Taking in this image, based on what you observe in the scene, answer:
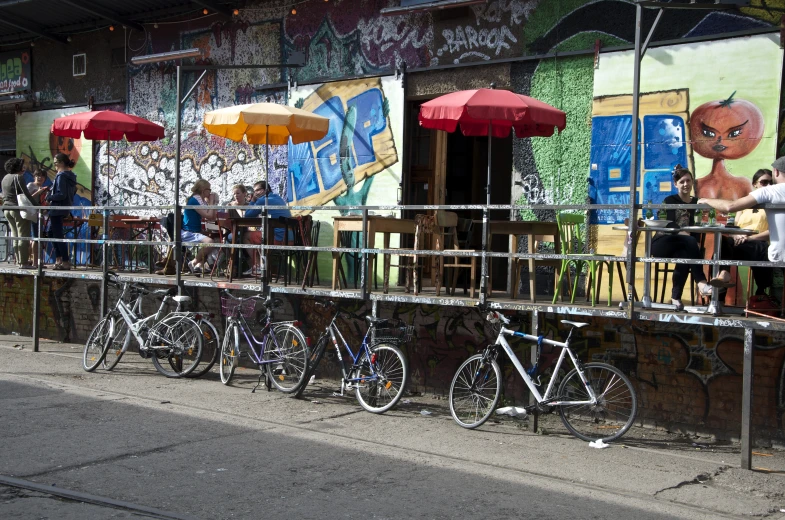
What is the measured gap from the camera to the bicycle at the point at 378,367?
362 inches

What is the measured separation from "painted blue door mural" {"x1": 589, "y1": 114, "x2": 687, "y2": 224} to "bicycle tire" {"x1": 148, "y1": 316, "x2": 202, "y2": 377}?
5237 mm

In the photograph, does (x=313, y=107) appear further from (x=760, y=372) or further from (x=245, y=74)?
(x=760, y=372)

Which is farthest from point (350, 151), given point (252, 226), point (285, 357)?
point (285, 357)

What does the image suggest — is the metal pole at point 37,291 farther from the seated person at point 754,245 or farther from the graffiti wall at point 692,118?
the seated person at point 754,245

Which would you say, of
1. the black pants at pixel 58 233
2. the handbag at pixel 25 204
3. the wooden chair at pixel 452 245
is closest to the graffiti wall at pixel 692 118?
the wooden chair at pixel 452 245

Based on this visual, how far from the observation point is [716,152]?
10117mm

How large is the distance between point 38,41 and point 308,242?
9831 mm

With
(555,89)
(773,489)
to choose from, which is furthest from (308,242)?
(773,489)

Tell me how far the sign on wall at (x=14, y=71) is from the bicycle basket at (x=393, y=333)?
11824 mm

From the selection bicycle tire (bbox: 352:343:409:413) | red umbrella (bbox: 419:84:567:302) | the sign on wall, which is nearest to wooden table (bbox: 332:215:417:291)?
bicycle tire (bbox: 352:343:409:413)

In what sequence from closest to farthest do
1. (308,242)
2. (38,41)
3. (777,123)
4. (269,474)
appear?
(269,474) < (777,123) < (308,242) < (38,41)

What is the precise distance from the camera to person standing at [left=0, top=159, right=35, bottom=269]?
13.9m

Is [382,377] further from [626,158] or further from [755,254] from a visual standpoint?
[626,158]

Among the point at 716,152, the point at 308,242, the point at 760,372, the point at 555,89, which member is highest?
the point at 555,89
